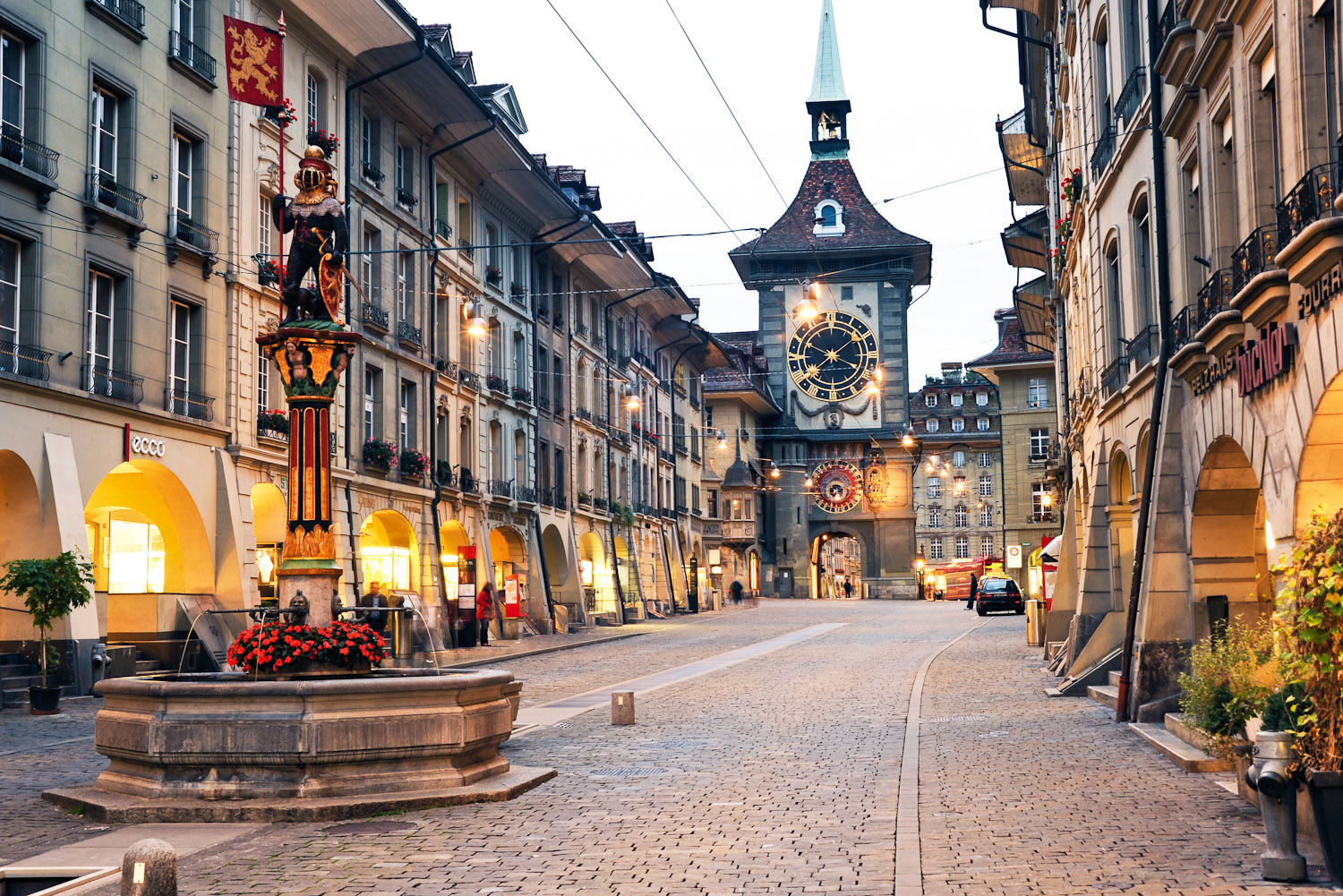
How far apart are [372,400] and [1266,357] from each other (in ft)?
87.2

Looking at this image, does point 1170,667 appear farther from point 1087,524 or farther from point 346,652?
point 346,652

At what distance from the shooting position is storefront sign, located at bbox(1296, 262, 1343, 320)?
397 inches

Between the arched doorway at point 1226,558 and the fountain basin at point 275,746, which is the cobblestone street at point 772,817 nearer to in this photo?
the fountain basin at point 275,746

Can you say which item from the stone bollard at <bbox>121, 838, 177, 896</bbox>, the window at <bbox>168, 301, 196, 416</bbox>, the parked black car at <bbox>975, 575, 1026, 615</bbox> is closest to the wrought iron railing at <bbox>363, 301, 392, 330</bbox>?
the window at <bbox>168, 301, 196, 416</bbox>

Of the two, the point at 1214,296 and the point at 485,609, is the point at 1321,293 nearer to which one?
the point at 1214,296

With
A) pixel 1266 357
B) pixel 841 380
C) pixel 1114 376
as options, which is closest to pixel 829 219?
pixel 841 380

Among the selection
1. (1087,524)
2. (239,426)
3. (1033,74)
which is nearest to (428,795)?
(1087,524)

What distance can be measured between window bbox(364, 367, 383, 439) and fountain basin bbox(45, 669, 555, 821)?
23340 millimetres

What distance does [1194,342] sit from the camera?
15023 millimetres

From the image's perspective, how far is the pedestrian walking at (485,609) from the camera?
38.7 meters

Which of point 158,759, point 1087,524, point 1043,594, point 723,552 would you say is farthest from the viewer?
point 723,552

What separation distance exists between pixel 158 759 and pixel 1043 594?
2611cm

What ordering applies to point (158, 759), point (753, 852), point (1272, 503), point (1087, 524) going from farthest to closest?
point (1087, 524)
point (1272, 503)
point (158, 759)
point (753, 852)

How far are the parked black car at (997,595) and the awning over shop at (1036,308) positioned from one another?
10.8 m
